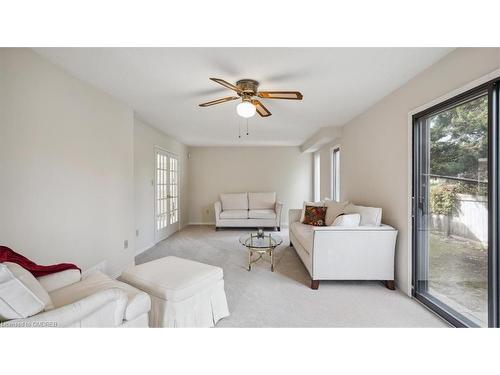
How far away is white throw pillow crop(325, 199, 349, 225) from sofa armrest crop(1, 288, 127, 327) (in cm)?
302

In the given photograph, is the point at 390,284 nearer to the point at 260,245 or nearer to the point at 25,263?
the point at 260,245

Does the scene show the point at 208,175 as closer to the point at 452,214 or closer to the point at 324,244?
the point at 324,244

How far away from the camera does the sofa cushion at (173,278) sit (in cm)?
161

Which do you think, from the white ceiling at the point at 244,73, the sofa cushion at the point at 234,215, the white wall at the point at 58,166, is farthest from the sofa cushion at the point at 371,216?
the sofa cushion at the point at 234,215

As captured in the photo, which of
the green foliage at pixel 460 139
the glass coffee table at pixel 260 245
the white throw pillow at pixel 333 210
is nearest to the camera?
the green foliage at pixel 460 139

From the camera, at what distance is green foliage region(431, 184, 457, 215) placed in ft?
6.29

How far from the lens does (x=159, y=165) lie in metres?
4.64

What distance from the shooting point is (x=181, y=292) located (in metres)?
1.61

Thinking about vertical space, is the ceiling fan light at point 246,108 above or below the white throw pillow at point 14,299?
above

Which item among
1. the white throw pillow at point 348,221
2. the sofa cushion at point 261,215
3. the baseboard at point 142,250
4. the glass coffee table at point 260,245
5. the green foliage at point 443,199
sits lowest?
the baseboard at point 142,250

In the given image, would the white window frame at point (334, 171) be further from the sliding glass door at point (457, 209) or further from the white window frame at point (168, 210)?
the white window frame at point (168, 210)

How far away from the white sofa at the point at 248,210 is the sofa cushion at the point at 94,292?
4.07 m

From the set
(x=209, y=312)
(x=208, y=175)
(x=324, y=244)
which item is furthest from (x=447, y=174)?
(x=208, y=175)
